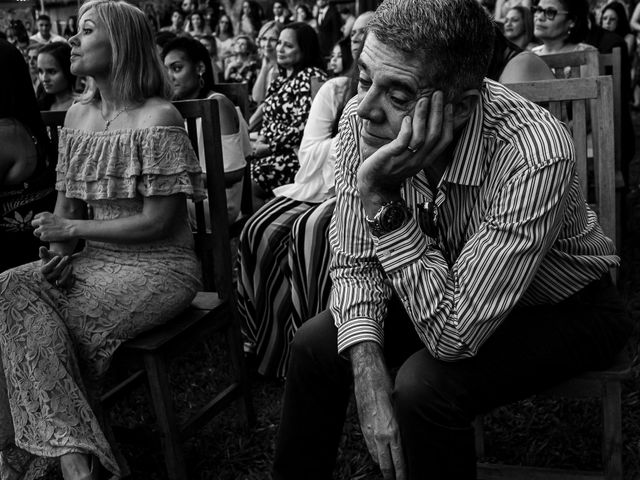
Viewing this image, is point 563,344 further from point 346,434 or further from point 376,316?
point 346,434

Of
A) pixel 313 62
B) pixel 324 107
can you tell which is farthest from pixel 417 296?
pixel 313 62

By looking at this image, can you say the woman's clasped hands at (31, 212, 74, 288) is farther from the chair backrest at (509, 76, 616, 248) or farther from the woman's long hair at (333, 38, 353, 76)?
the woman's long hair at (333, 38, 353, 76)

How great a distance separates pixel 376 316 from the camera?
5.93 ft

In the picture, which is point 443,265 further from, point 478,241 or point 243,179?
point 243,179

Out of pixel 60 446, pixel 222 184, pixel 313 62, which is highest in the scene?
pixel 313 62

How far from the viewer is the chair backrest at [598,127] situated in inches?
90.0

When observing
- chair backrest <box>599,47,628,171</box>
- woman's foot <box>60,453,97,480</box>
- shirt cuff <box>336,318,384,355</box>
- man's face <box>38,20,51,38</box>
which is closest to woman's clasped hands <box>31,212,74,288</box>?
woman's foot <box>60,453,97,480</box>

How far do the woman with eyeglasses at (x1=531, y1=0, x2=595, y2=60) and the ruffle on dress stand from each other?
3.03 meters

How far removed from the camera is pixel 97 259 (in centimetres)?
248

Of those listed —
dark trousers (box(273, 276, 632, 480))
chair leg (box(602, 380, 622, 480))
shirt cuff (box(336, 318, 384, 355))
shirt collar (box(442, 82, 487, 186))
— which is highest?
shirt collar (box(442, 82, 487, 186))

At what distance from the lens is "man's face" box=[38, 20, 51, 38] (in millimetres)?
11969

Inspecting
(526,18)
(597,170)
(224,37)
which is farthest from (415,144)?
(224,37)

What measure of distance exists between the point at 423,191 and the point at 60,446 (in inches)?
47.3

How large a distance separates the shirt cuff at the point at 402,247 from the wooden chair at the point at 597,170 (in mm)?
522
